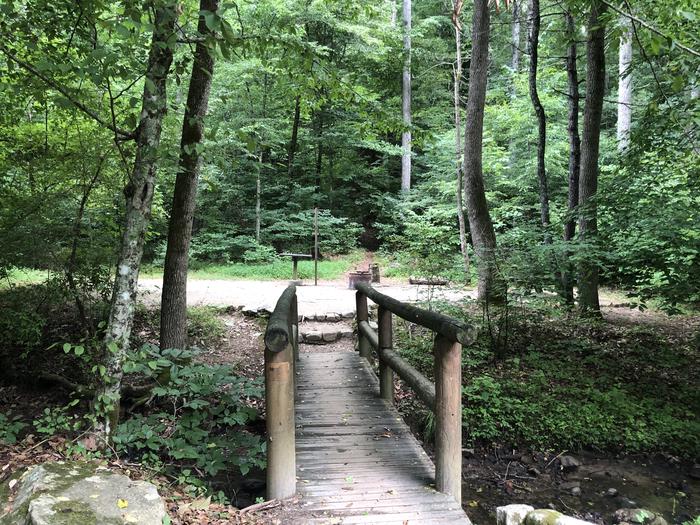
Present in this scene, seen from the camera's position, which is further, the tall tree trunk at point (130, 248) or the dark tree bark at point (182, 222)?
the dark tree bark at point (182, 222)

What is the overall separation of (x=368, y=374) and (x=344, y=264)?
42.2 feet

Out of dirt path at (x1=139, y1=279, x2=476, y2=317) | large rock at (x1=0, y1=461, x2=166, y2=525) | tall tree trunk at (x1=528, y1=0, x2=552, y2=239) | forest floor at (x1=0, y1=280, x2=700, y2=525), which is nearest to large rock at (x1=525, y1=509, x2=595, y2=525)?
forest floor at (x1=0, y1=280, x2=700, y2=525)

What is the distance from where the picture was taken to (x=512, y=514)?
141 inches

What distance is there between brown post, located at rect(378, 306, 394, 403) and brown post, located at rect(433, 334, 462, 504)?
1634 mm

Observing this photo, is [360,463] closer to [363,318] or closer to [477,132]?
[363,318]

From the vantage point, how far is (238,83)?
16875 mm

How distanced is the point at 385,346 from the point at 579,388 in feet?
10.3

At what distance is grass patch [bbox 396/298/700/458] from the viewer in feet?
17.4

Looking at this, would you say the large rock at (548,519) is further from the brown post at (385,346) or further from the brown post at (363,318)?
the brown post at (363,318)

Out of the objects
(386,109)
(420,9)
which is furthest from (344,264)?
(420,9)

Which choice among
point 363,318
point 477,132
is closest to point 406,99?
point 477,132

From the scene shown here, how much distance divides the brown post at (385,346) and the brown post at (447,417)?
1.63m

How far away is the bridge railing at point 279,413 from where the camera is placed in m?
2.82

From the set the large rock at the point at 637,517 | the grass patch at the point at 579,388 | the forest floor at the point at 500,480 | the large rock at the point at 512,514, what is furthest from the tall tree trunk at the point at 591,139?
the large rock at the point at 512,514
